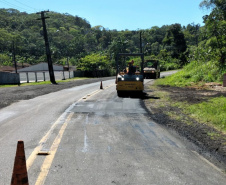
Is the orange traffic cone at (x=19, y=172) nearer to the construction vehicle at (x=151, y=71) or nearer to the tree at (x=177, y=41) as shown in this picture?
the construction vehicle at (x=151, y=71)

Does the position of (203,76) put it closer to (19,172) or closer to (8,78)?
(19,172)

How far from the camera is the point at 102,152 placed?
5.81m

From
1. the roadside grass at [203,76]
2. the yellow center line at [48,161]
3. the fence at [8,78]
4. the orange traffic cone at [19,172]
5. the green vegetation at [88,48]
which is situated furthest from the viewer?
the green vegetation at [88,48]

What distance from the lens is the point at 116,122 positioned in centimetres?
899

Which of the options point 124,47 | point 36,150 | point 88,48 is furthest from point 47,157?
point 88,48

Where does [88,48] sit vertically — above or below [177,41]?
above

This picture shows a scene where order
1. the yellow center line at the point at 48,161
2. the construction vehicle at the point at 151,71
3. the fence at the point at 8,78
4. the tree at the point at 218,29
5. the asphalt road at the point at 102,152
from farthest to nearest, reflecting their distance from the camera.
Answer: the construction vehicle at the point at 151,71
the fence at the point at 8,78
the tree at the point at 218,29
the asphalt road at the point at 102,152
the yellow center line at the point at 48,161

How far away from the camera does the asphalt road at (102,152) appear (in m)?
4.52

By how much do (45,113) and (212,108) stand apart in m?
7.06

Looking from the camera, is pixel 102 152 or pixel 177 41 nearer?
pixel 102 152

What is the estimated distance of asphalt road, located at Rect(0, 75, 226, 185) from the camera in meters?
4.52

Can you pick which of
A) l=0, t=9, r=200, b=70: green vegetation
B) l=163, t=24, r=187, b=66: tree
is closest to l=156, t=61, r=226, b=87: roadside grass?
l=0, t=9, r=200, b=70: green vegetation

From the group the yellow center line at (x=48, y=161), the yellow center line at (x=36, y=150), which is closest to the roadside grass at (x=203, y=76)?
the yellow center line at (x=36, y=150)

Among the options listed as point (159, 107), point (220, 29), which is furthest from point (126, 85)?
point (220, 29)
